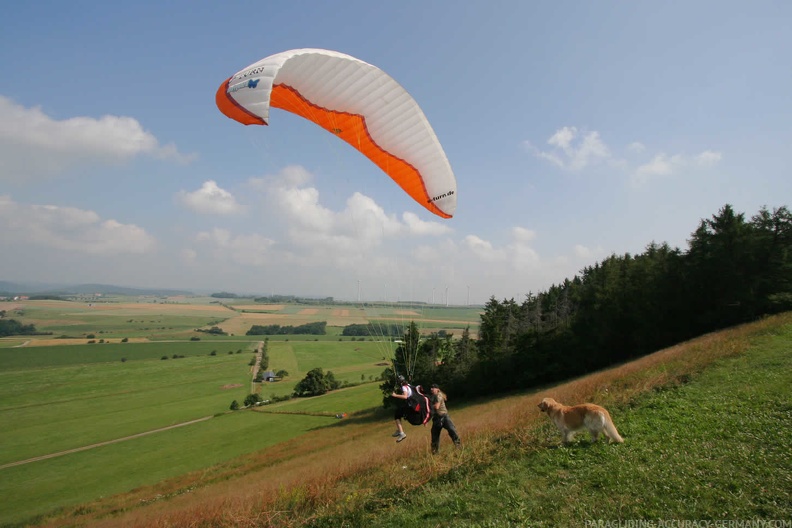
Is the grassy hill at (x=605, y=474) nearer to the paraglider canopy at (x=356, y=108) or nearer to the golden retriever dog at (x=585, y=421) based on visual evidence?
the golden retriever dog at (x=585, y=421)

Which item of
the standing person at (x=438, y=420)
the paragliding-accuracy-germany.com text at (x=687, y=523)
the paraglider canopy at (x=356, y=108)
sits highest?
the paraglider canopy at (x=356, y=108)

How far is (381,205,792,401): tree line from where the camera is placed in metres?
23.6

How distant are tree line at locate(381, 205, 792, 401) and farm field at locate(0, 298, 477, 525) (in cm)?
1075

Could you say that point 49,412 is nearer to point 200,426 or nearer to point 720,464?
point 200,426

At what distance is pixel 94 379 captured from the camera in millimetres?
62500

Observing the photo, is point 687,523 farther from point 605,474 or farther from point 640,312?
point 640,312

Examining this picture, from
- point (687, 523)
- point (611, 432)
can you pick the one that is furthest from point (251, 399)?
point (687, 523)

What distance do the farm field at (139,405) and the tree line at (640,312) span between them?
1075 centimetres

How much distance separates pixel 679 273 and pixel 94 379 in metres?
82.6

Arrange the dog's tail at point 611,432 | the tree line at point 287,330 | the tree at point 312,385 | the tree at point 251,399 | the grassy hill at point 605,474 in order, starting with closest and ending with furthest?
the grassy hill at point 605,474 < the dog's tail at point 611,432 < the tree at point 251,399 < the tree at point 312,385 < the tree line at point 287,330

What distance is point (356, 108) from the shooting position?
10695mm

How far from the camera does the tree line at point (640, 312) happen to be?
23641mm

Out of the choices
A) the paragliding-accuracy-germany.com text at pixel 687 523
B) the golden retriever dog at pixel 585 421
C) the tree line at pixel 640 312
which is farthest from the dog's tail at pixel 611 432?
the tree line at pixel 640 312

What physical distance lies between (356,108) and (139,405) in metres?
56.2
